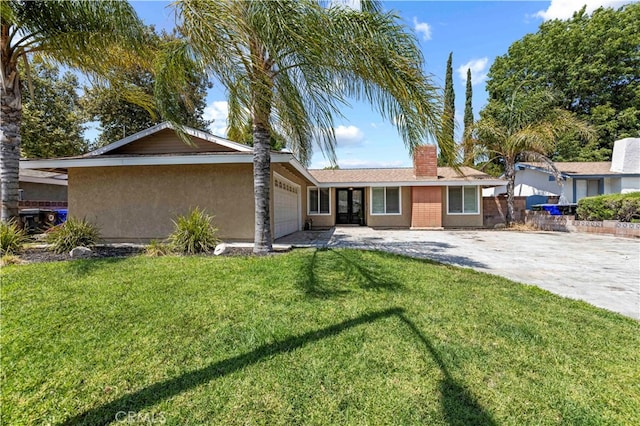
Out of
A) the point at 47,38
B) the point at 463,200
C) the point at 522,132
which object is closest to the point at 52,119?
the point at 47,38

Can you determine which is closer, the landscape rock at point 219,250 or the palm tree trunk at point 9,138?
the palm tree trunk at point 9,138

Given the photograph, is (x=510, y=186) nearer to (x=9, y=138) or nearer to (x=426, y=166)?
(x=426, y=166)

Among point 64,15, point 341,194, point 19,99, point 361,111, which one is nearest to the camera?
point 361,111

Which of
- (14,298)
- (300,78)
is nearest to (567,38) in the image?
(300,78)

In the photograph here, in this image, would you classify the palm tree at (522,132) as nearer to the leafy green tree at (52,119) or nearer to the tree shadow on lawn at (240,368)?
the tree shadow on lawn at (240,368)

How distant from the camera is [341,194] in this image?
1953 cm

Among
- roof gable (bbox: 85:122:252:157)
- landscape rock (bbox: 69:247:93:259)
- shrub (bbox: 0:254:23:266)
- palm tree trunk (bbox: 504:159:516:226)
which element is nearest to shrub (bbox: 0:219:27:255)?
shrub (bbox: 0:254:23:266)

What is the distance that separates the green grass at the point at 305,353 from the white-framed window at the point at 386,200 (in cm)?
1290

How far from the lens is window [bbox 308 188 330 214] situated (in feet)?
62.5

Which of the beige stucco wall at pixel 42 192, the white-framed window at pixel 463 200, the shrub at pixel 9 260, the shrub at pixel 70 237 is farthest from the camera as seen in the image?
the beige stucco wall at pixel 42 192

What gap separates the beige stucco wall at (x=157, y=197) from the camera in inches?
412

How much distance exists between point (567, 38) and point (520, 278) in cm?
3381

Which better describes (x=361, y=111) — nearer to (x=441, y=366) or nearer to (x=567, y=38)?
(x=441, y=366)

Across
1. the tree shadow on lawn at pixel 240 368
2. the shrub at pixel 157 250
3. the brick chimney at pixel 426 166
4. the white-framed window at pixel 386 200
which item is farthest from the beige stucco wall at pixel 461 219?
the tree shadow on lawn at pixel 240 368
